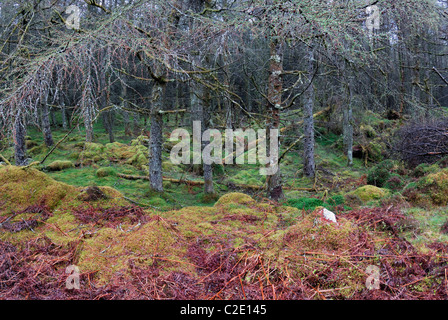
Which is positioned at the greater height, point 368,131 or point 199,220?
point 368,131

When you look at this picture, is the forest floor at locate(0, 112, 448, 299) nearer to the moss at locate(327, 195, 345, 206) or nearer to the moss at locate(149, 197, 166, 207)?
the moss at locate(327, 195, 345, 206)

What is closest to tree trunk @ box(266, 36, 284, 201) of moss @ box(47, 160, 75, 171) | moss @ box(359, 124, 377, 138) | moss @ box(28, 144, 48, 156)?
moss @ box(47, 160, 75, 171)

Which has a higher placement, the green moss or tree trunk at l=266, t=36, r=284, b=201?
Result: tree trunk at l=266, t=36, r=284, b=201

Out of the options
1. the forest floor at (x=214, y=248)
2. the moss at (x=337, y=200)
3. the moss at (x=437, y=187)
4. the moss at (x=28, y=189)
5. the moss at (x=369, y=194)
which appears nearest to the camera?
the forest floor at (x=214, y=248)

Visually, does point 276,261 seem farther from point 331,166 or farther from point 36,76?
point 331,166

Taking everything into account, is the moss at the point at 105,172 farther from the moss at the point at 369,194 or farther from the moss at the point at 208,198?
the moss at the point at 369,194

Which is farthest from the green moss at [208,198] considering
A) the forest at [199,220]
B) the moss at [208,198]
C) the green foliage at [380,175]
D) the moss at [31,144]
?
the moss at [31,144]

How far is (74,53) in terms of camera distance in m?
3.89

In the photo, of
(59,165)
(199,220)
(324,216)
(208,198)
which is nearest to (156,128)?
(208,198)

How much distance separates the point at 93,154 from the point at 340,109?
39.9 feet

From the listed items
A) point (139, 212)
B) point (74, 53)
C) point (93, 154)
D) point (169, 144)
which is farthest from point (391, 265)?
point (169, 144)

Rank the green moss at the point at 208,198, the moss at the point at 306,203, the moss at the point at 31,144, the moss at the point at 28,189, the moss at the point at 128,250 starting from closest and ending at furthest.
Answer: the moss at the point at 128,250, the moss at the point at 28,189, the moss at the point at 306,203, the green moss at the point at 208,198, the moss at the point at 31,144

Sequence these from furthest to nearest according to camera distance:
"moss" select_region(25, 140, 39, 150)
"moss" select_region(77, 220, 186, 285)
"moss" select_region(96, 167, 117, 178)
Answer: "moss" select_region(25, 140, 39, 150), "moss" select_region(96, 167, 117, 178), "moss" select_region(77, 220, 186, 285)

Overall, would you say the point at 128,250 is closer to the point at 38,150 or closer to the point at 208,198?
the point at 208,198
